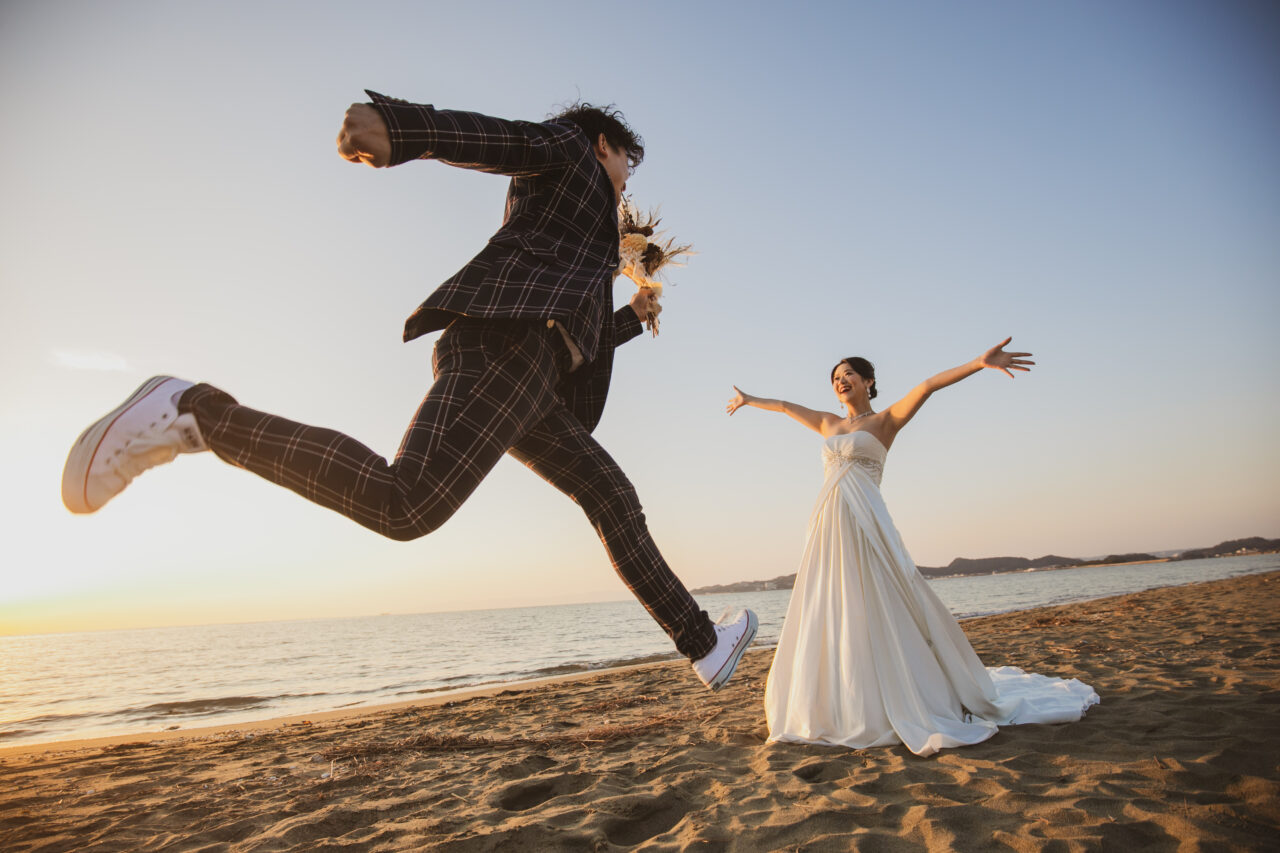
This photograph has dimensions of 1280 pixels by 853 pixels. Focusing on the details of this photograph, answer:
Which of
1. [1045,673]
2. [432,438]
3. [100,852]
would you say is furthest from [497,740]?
[1045,673]

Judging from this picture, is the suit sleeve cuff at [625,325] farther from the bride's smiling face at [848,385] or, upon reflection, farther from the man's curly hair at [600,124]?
the bride's smiling face at [848,385]

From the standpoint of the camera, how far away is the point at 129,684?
1218 cm

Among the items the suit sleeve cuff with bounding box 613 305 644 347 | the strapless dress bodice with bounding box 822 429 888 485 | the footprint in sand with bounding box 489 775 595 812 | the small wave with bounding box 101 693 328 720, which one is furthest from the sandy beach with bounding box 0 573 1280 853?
the small wave with bounding box 101 693 328 720

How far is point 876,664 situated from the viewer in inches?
120

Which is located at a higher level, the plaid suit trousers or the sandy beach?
the plaid suit trousers

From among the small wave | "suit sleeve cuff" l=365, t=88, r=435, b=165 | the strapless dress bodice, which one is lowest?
the small wave

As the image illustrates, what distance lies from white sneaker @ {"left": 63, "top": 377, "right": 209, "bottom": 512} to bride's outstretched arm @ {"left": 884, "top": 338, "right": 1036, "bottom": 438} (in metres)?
3.55

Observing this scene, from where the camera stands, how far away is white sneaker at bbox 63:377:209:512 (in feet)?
5.17

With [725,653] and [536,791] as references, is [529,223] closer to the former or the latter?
[725,653]

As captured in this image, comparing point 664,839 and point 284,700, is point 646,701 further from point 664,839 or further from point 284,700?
point 284,700

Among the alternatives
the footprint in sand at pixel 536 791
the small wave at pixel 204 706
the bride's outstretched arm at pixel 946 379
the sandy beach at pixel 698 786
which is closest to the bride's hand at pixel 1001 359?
the bride's outstretched arm at pixel 946 379

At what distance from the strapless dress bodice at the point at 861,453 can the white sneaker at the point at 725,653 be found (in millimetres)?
1611

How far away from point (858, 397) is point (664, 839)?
3.24m

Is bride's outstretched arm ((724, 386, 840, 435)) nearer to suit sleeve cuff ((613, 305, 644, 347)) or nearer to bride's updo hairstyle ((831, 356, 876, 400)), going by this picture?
bride's updo hairstyle ((831, 356, 876, 400))
